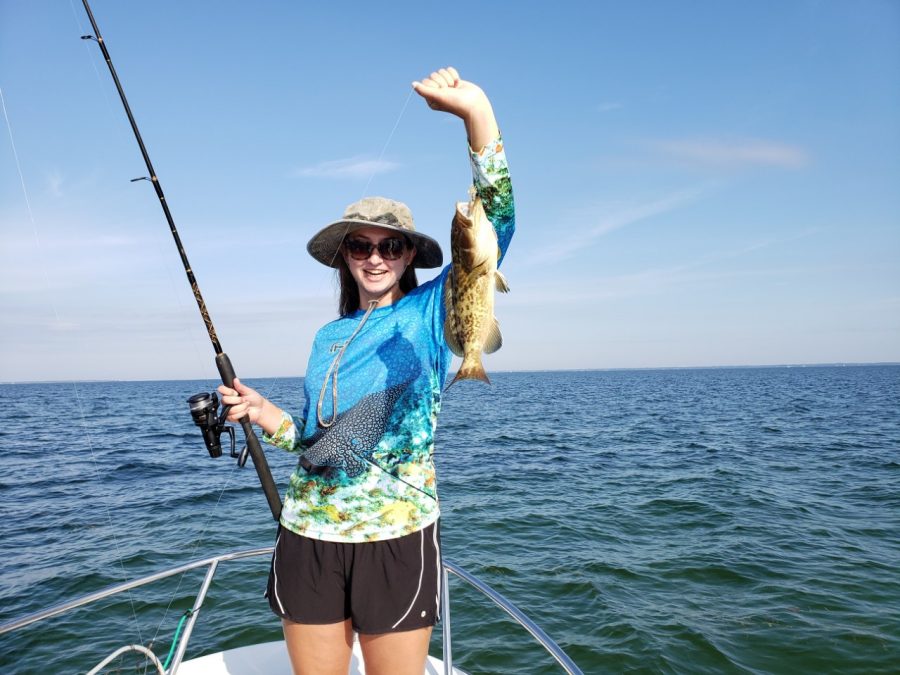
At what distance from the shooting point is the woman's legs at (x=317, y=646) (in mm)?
2311

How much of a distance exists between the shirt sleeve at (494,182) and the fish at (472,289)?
4 centimetres

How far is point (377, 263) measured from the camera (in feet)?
8.29

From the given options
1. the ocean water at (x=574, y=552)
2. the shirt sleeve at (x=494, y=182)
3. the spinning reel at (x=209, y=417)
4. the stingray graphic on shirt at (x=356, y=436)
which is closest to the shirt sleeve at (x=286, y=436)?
the stingray graphic on shirt at (x=356, y=436)

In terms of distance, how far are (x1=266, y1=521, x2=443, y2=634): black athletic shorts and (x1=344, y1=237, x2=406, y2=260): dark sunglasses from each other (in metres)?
1.20

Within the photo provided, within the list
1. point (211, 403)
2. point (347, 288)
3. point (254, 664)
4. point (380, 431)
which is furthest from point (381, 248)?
point (254, 664)

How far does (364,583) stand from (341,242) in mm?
1489

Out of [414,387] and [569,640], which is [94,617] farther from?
[414,387]

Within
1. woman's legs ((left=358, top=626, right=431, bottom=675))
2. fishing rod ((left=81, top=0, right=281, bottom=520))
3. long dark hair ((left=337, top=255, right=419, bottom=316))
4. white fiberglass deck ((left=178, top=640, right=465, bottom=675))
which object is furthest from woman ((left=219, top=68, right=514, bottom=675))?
white fiberglass deck ((left=178, top=640, right=465, bottom=675))

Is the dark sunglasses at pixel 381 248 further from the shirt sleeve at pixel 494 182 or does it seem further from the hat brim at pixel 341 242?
the shirt sleeve at pixel 494 182

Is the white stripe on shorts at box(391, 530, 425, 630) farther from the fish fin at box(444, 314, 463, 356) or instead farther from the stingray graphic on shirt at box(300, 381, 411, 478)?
the fish fin at box(444, 314, 463, 356)

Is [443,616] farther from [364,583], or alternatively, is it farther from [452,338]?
[452,338]

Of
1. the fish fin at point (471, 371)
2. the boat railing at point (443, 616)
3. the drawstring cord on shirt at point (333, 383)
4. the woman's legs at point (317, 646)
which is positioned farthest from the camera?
the boat railing at point (443, 616)

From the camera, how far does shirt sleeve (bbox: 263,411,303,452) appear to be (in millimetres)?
2596

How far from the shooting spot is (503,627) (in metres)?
6.96
